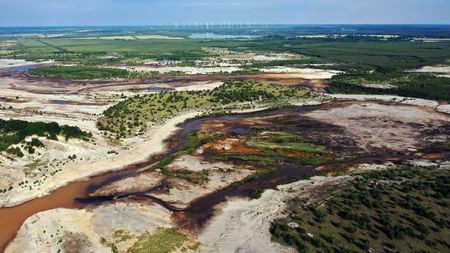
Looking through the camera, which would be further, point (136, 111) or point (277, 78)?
point (277, 78)

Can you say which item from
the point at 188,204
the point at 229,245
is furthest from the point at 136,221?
the point at 229,245

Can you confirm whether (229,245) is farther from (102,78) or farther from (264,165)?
(102,78)

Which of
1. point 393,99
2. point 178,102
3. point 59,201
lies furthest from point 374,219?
point 393,99

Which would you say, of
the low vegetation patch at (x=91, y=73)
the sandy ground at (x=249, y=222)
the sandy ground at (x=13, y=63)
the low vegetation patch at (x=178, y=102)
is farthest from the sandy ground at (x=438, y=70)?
the sandy ground at (x=13, y=63)

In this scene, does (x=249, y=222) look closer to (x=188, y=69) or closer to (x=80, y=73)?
(x=80, y=73)

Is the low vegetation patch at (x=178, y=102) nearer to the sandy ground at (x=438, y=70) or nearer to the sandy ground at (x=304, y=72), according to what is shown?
the sandy ground at (x=304, y=72)

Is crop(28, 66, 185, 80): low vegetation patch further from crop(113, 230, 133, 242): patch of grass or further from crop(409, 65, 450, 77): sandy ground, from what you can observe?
crop(113, 230, 133, 242): patch of grass
